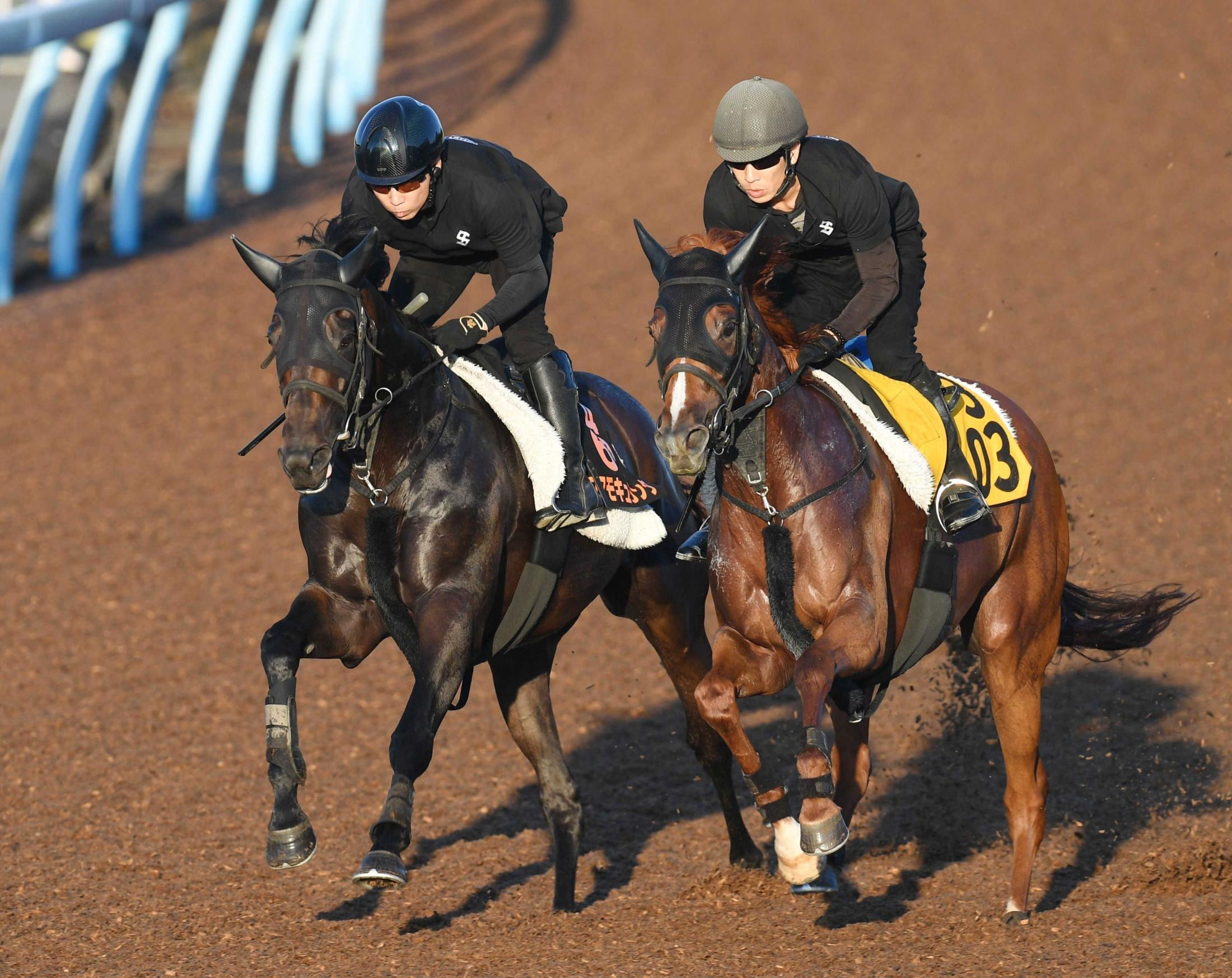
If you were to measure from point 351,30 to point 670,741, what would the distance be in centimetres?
1443

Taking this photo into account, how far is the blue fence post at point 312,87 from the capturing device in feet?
65.5

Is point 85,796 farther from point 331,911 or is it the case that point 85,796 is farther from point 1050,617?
point 1050,617

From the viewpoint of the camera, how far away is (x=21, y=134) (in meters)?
16.0

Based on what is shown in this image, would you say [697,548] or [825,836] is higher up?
[697,548]

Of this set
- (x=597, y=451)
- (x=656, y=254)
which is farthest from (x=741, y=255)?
(x=597, y=451)

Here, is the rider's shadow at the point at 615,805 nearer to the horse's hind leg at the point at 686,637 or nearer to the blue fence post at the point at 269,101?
the horse's hind leg at the point at 686,637

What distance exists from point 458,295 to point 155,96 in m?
12.3

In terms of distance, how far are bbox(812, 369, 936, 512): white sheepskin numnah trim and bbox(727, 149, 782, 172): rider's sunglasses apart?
75 cm

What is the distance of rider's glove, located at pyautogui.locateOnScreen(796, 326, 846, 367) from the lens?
561 cm

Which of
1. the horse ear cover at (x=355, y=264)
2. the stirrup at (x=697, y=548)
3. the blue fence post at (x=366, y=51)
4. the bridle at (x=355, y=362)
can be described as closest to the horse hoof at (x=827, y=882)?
the stirrup at (x=697, y=548)

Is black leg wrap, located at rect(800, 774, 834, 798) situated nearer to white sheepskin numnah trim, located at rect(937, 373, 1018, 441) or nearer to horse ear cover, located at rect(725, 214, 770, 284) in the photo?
horse ear cover, located at rect(725, 214, 770, 284)

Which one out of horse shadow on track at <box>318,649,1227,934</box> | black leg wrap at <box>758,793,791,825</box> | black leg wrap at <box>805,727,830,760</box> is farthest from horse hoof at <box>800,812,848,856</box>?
horse shadow on track at <box>318,649,1227,934</box>

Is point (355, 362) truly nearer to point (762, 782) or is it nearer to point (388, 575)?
point (388, 575)

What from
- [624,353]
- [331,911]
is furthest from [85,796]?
[624,353]
